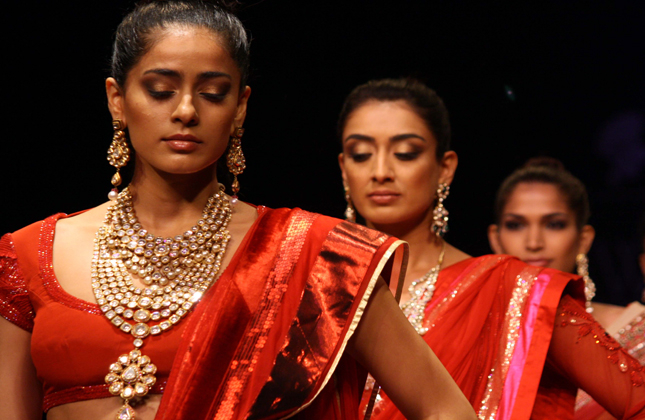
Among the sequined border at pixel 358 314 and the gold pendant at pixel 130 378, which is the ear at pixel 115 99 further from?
the sequined border at pixel 358 314

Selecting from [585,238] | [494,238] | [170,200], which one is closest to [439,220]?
[494,238]

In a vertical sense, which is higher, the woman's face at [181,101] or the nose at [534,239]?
the nose at [534,239]

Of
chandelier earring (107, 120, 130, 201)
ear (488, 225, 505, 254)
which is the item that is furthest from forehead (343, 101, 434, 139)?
chandelier earring (107, 120, 130, 201)

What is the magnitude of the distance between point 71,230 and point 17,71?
3.18ft

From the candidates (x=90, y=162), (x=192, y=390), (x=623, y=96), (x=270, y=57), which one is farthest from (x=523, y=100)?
(x=192, y=390)

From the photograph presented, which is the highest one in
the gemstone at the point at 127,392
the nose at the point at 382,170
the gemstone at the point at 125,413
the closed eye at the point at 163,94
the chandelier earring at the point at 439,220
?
the nose at the point at 382,170

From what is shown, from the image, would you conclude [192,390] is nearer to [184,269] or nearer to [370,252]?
[184,269]

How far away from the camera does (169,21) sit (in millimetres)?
1772

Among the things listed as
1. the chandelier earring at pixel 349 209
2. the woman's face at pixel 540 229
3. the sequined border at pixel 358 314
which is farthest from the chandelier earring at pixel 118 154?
the woman's face at pixel 540 229

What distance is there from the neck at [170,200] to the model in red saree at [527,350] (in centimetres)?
88

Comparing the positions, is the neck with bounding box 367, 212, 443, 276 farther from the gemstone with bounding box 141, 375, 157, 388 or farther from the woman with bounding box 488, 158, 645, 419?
the gemstone with bounding box 141, 375, 157, 388

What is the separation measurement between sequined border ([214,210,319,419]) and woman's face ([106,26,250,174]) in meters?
0.25

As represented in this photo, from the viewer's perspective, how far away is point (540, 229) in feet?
11.2

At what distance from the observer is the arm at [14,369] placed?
1.77 meters
